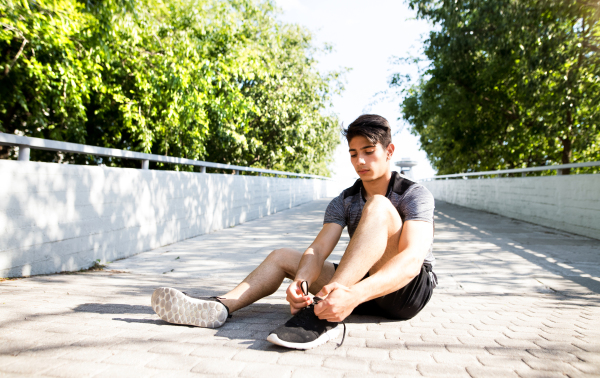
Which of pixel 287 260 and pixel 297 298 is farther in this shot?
pixel 287 260

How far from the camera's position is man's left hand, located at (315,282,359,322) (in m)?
2.19

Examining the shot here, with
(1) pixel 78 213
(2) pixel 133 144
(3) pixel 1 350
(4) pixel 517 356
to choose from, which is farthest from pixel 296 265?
(2) pixel 133 144

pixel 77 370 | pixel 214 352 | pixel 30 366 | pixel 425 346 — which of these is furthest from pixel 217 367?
pixel 425 346

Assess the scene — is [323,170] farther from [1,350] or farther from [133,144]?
[1,350]

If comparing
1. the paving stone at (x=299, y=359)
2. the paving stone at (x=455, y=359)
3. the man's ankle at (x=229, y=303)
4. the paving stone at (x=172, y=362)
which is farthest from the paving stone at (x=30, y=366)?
the paving stone at (x=455, y=359)

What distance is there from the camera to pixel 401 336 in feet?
8.51

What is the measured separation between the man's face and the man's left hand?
801 millimetres

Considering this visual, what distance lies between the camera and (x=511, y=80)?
14.1m

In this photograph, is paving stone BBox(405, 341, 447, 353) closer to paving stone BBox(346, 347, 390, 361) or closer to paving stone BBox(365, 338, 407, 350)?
paving stone BBox(365, 338, 407, 350)

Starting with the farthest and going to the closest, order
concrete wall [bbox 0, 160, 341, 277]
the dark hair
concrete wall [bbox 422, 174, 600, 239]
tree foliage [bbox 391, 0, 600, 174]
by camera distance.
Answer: tree foliage [bbox 391, 0, 600, 174]
concrete wall [bbox 422, 174, 600, 239]
concrete wall [bbox 0, 160, 341, 277]
the dark hair

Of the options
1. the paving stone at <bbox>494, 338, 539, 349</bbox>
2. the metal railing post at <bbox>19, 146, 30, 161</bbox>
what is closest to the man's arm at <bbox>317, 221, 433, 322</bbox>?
the paving stone at <bbox>494, 338, 539, 349</bbox>

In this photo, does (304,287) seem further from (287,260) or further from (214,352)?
(214,352)

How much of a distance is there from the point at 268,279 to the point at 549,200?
29.0ft

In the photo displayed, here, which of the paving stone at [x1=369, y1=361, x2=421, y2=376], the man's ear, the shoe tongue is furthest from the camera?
the man's ear
